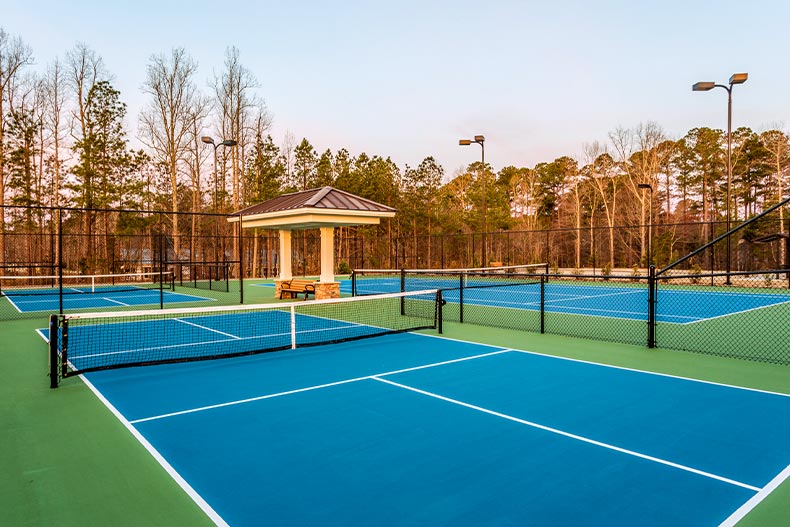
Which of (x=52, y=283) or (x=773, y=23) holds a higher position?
(x=773, y=23)

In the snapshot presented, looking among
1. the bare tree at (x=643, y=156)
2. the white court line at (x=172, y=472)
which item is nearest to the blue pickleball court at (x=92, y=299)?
the white court line at (x=172, y=472)

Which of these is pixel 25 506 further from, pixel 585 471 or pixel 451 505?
pixel 585 471

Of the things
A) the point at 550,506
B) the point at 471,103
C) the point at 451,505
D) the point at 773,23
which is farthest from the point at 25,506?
the point at 471,103

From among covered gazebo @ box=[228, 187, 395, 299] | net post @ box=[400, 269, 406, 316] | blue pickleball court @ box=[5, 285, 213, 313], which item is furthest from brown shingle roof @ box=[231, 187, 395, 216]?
net post @ box=[400, 269, 406, 316]

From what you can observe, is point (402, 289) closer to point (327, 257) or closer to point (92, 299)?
point (327, 257)

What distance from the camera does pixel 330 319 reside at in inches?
554

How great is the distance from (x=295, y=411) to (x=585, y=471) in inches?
127

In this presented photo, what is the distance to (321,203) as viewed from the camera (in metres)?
18.4

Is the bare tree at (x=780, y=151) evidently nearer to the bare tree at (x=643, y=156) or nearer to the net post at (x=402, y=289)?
the bare tree at (x=643, y=156)

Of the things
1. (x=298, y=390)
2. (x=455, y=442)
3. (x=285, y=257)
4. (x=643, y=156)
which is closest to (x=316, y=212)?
(x=285, y=257)

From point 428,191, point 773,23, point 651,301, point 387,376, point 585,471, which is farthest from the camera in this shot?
point 428,191

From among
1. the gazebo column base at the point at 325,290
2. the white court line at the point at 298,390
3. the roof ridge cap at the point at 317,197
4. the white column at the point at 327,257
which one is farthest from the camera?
the white column at the point at 327,257

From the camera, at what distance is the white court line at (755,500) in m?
3.50

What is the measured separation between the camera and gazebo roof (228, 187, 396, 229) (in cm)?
1822
